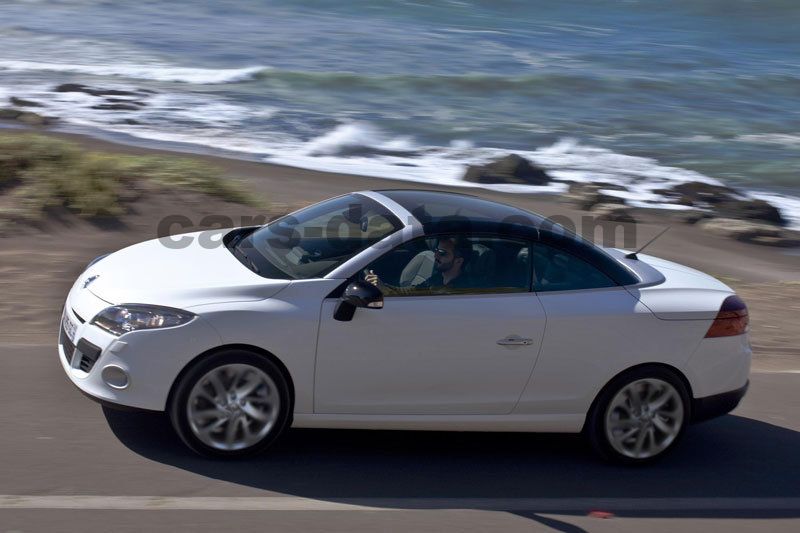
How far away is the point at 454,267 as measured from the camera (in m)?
5.75

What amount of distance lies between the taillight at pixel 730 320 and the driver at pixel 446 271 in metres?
1.48

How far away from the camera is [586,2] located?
51906mm

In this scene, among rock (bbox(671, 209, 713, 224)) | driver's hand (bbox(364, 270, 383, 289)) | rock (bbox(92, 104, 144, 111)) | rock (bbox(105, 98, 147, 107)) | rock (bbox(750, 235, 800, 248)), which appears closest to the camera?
driver's hand (bbox(364, 270, 383, 289))

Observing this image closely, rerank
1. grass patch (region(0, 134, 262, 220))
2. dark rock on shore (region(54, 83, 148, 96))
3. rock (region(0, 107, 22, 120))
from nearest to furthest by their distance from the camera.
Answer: grass patch (region(0, 134, 262, 220)) < rock (region(0, 107, 22, 120)) < dark rock on shore (region(54, 83, 148, 96))

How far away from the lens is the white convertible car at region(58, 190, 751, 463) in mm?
5332

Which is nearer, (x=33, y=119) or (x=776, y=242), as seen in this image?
(x=776, y=242)

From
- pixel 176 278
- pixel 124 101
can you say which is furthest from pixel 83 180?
pixel 124 101

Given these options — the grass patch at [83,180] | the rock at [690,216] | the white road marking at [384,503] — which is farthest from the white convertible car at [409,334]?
the rock at [690,216]

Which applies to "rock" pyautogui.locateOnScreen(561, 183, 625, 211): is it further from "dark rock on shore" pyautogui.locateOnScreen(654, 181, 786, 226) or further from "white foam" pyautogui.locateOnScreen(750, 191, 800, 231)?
"white foam" pyautogui.locateOnScreen(750, 191, 800, 231)

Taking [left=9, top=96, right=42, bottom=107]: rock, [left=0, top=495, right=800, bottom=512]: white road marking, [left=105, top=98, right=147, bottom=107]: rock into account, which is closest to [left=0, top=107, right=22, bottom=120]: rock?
[left=9, top=96, right=42, bottom=107]: rock

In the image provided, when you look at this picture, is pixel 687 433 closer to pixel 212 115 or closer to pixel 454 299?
pixel 454 299

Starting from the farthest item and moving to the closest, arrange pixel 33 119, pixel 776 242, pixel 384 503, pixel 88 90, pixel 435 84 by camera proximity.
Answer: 1. pixel 435 84
2. pixel 88 90
3. pixel 33 119
4. pixel 776 242
5. pixel 384 503

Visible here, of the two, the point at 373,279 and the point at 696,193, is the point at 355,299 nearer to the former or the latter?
the point at 373,279

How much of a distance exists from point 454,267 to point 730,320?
1.68 metres
